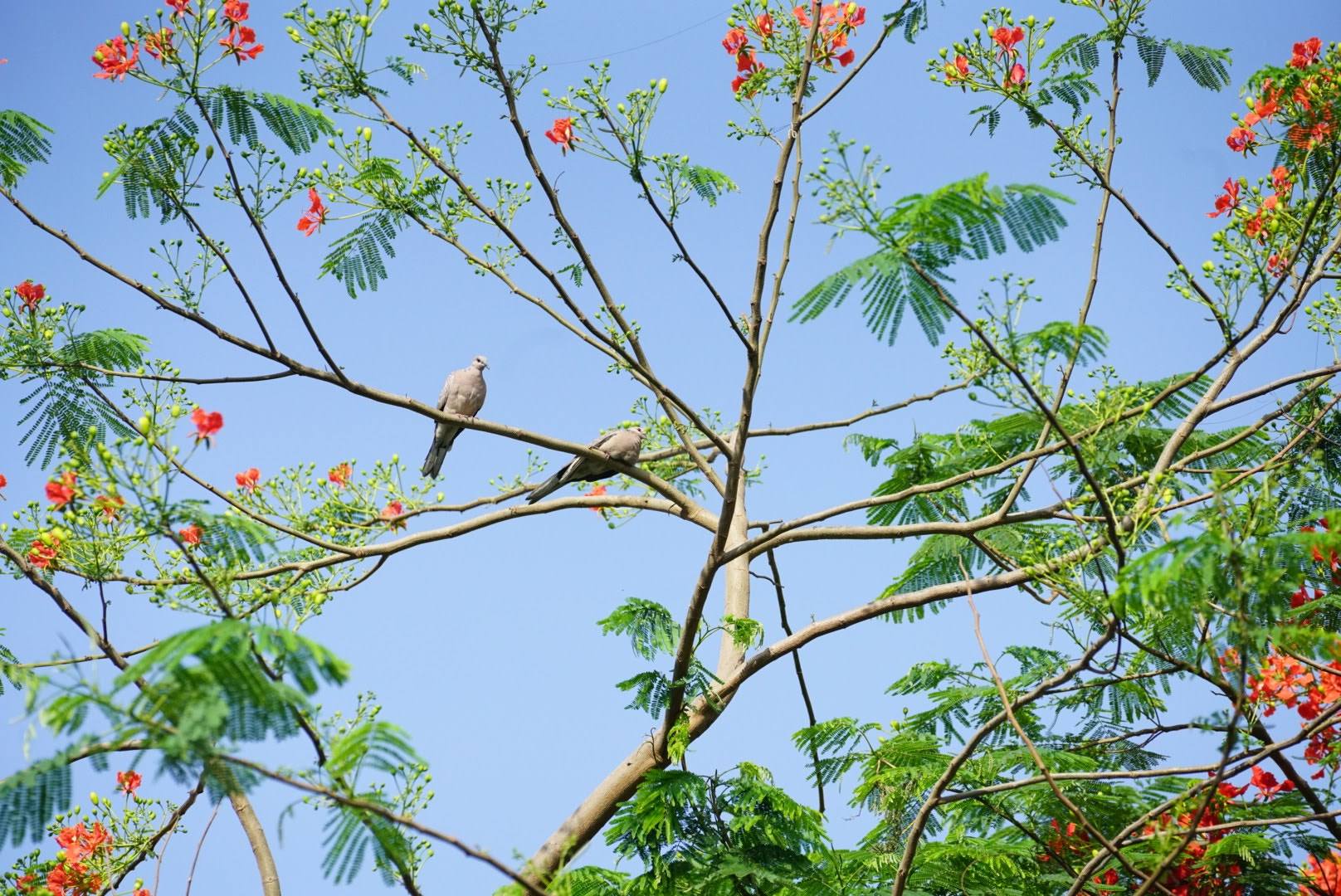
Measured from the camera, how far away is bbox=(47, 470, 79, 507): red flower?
2.67 metres

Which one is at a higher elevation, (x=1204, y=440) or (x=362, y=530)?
(x=362, y=530)

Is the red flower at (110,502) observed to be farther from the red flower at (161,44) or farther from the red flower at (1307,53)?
the red flower at (1307,53)

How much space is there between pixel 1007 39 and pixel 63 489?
3.69 metres

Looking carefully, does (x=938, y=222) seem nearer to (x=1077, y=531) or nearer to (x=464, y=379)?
(x=1077, y=531)

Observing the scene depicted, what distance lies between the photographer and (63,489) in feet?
8.81

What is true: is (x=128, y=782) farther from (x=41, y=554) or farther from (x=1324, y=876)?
(x=1324, y=876)

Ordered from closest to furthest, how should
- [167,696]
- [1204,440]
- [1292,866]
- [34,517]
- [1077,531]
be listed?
[167,696] → [1077,531] → [1292,866] → [34,517] → [1204,440]

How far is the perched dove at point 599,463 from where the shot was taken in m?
5.94

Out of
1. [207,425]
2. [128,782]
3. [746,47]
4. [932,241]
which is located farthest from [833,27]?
[128,782]

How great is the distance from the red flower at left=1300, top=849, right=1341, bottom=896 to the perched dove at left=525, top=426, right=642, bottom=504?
10.7 ft

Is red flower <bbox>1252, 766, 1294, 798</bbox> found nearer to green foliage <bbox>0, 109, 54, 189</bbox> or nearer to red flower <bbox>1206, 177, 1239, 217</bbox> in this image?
red flower <bbox>1206, 177, 1239, 217</bbox>

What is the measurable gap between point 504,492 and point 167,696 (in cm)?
380

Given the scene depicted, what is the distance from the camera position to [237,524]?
2838 mm

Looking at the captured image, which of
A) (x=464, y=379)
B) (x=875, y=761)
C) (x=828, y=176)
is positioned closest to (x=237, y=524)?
(x=828, y=176)
